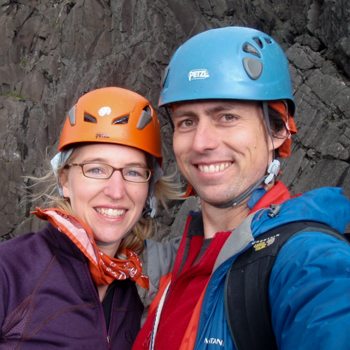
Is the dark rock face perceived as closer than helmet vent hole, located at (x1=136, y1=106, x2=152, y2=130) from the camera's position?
No

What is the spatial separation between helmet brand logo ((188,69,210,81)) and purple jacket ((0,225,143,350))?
1.85 metres

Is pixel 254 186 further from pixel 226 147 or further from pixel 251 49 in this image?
pixel 251 49

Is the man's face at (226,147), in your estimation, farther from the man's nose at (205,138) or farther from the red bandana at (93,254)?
the red bandana at (93,254)

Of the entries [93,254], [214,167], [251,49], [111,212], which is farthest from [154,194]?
[251,49]

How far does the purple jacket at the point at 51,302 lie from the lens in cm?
376

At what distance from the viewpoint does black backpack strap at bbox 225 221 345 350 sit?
256 cm

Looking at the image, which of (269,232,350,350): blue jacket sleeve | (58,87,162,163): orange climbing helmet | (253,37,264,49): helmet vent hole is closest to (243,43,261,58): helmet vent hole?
(253,37,264,49): helmet vent hole

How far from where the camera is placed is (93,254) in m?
4.28

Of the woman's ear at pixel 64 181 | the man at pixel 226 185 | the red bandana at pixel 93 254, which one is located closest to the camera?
the man at pixel 226 185

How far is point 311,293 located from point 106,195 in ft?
9.09

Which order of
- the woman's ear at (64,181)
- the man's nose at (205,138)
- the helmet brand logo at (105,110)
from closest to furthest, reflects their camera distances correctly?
1. the man's nose at (205,138)
2. the woman's ear at (64,181)
3. the helmet brand logo at (105,110)

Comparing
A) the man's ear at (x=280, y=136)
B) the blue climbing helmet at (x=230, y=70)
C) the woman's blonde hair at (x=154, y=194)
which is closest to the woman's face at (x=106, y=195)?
the woman's blonde hair at (x=154, y=194)

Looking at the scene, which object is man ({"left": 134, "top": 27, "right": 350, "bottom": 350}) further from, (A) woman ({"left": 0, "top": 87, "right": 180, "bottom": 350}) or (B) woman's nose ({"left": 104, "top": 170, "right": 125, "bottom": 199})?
(B) woman's nose ({"left": 104, "top": 170, "right": 125, "bottom": 199})

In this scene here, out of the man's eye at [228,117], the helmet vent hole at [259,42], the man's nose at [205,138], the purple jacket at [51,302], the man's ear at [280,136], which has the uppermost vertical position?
the helmet vent hole at [259,42]
